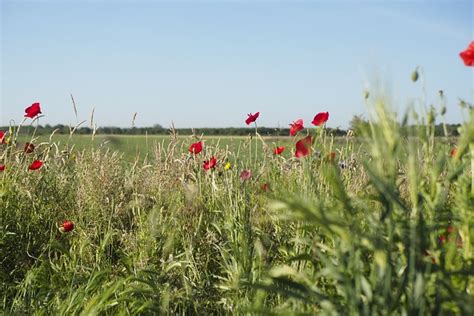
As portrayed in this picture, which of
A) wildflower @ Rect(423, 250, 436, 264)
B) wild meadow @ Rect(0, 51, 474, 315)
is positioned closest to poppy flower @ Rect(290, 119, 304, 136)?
wild meadow @ Rect(0, 51, 474, 315)

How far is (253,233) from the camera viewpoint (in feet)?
10.5

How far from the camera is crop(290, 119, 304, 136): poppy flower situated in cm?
410

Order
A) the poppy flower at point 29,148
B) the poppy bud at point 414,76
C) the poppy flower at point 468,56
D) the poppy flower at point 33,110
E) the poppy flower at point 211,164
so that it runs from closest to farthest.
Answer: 1. the poppy bud at point 414,76
2. the poppy flower at point 468,56
3. the poppy flower at point 211,164
4. the poppy flower at point 29,148
5. the poppy flower at point 33,110

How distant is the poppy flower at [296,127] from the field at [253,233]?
0.09m

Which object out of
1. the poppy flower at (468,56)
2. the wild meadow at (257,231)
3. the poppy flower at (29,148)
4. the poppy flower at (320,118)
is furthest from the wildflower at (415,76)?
the poppy flower at (29,148)

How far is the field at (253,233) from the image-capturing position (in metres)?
1.54

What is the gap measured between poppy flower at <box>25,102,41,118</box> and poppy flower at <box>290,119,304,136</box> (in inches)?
76.7

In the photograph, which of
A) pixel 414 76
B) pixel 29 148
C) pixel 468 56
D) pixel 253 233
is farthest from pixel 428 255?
pixel 29 148

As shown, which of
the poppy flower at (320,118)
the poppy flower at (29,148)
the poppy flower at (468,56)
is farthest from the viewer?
the poppy flower at (29,148)

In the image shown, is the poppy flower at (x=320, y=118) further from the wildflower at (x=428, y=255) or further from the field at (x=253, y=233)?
the wildflower at (x=428, y=255)

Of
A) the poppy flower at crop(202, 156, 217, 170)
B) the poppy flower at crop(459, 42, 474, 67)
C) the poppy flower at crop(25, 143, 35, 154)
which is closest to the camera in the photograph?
the poppy flower at crop(459, 42, 474, 67)

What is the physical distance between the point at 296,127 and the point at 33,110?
202cm

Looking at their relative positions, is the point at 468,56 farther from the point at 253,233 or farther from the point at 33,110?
the point at 33,110

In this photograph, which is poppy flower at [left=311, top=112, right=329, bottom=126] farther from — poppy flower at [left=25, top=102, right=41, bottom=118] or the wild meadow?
poppy flower at [left=25, top=102, right=41, bottom=118]
